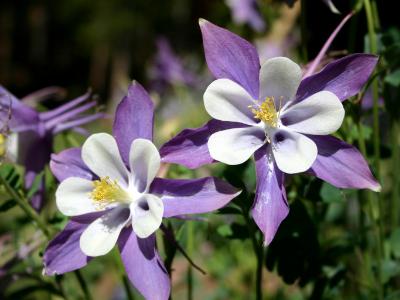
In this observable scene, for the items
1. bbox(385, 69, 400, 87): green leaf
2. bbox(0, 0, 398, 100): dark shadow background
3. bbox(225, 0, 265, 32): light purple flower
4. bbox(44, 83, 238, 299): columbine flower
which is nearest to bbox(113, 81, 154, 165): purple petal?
bbox(44, 83, 238, 299): columbine flower

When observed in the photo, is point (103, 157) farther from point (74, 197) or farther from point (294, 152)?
point (294, 152)

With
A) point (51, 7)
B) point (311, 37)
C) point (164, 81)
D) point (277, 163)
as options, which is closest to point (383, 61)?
point (311, 37)

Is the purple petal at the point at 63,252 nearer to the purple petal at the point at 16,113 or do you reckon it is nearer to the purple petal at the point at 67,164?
the purple petal at the point at 67,164

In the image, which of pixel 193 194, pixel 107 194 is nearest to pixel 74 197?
pixel 107 194

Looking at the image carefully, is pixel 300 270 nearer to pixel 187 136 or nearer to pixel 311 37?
pixel 187 136

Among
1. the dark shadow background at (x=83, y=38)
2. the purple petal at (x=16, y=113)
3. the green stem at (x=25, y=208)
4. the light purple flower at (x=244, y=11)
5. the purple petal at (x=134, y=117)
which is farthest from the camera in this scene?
the dark shadow background at (x=83, y=38)

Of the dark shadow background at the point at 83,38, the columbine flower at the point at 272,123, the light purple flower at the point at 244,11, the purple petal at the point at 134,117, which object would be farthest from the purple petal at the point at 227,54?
the dark shadow background at the point at 83,38
